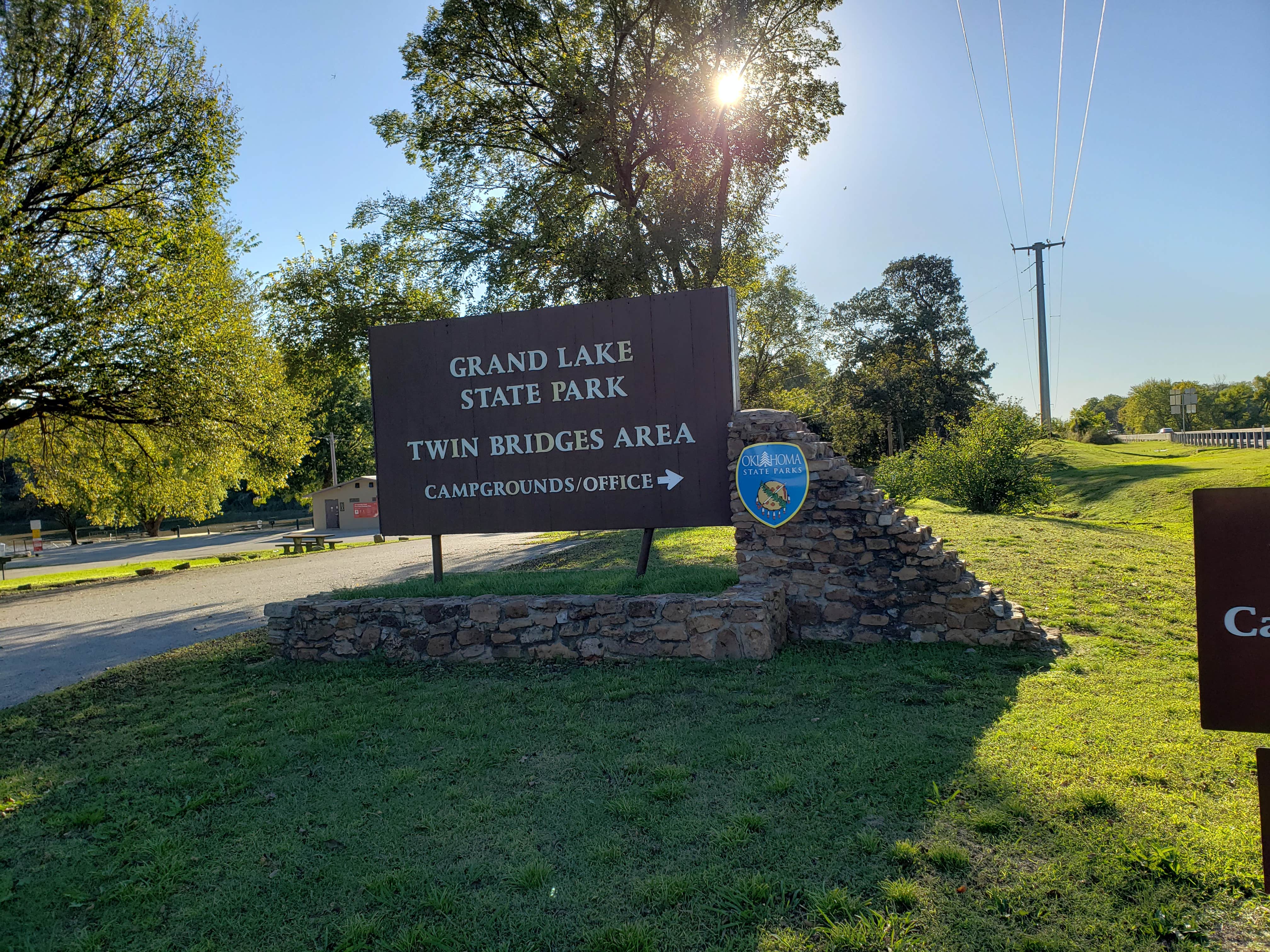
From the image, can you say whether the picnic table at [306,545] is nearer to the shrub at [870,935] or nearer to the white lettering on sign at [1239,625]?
the shrub at [870,935]

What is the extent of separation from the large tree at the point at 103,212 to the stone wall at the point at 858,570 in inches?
565

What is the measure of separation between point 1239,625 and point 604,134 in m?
18.3

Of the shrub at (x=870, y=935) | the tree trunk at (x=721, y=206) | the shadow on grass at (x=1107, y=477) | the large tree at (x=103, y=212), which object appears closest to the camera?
the shrub at (x=870, y=935)

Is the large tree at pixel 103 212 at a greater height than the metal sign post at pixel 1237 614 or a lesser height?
greater

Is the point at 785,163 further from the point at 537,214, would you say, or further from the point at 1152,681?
the point at 1152,681

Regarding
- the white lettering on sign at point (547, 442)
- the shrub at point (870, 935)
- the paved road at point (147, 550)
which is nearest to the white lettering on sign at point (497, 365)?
the white lettering on sign at point (547, 442)

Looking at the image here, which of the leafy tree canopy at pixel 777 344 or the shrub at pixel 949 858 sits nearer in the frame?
the shrub at pixel 949 858

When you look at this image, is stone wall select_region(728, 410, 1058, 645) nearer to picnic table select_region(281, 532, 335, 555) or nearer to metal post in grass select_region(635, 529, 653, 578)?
metal post in grass select_region(635, 529, 653, 578)

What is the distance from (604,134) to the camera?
59.1 feet

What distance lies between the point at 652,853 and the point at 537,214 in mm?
18557

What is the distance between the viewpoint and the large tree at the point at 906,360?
40.8 metres

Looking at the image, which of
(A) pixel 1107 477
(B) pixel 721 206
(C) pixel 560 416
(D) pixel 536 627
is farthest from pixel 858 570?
(A) pixel 1107 477

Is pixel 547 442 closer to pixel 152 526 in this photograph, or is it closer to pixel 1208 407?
pixel 152 526

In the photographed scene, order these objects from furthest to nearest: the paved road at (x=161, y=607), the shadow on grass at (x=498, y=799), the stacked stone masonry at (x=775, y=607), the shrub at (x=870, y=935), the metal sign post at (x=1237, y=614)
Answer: the paved road at (x=161, y=607), the stacked stone masonry at (x=775, y=607), the shadow on grass at (x=498, y=799), the shrub at (x=870, y=935), the metal sign post at (x=1237, y=614)
